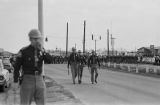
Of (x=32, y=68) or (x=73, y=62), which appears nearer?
(x=32, y=68)

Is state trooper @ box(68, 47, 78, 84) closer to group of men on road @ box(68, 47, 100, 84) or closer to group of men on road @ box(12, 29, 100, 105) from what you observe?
group of men on road @ box(68, 47, 100, 84)

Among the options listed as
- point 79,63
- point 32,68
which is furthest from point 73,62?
point 32,68

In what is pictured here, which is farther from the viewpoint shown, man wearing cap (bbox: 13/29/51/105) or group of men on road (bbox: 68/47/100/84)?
group of men on road (bbox: 68/47/100/84)

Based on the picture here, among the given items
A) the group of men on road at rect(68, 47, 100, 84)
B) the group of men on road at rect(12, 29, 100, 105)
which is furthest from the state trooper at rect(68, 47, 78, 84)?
the group of men on road at rect(12, 29, 100, 105)

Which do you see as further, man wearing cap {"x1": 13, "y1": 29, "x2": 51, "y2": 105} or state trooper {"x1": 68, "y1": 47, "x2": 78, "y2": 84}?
state trooper {"x1": 68, "y1": 47, "x2": 78, "y2": 84}

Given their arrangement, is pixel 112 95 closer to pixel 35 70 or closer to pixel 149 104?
pixel 149 104

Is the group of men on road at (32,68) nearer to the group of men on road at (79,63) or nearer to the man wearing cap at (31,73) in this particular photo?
the man wearing cap at (31,73)

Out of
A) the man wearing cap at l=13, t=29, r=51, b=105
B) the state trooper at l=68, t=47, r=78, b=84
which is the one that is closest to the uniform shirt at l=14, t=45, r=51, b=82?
the man wearing cap at l=13, t=29, r=51, b=105

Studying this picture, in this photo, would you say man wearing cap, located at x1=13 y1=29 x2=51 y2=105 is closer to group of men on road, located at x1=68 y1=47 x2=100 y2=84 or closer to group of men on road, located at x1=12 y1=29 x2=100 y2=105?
group of men on road, located at x1=12 y1=29 x2=100 y2=105

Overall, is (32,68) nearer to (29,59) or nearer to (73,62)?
(29,59)

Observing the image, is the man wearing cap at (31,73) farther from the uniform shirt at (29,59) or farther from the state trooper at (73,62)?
the state trooper at (73,62)

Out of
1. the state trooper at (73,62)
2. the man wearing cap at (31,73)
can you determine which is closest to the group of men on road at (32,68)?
the man wearing cap at (31,73)

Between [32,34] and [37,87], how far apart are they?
887 millimetres

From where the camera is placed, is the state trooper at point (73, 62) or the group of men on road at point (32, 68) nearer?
the group of men on road at point (32, 68)
